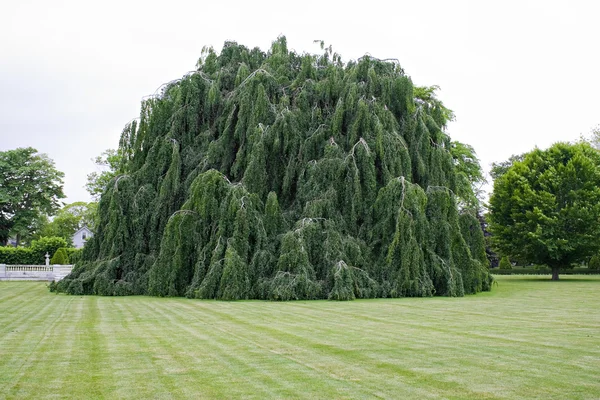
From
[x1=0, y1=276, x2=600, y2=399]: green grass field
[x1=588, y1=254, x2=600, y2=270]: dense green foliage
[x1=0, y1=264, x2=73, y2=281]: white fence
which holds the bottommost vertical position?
[x1=0, y1=276, x2=600, y2=399]: green grass field

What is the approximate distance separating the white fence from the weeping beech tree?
14.3m

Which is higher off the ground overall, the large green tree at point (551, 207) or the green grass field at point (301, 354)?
the large green tree at point (551, 207)

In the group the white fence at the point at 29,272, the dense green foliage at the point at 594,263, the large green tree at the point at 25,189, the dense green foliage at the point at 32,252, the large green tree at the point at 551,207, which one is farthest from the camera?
the large green tree at the point at 25,189

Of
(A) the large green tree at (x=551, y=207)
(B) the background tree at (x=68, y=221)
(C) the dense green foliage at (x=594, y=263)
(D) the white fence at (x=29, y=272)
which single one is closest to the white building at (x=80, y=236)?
(B) the background tree at (x=68, y=221)

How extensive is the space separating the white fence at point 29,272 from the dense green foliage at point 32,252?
4028 mm

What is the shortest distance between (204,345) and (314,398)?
10.7 feet

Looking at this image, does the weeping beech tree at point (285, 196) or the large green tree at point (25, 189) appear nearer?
the weeping beech tree at point (285, 196)

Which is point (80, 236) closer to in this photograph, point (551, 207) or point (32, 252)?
point (32, 252)

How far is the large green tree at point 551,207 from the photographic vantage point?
32000 millimetres

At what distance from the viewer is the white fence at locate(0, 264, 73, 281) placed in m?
34.2

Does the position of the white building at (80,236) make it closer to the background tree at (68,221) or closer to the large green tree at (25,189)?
the background tree at (68,221)

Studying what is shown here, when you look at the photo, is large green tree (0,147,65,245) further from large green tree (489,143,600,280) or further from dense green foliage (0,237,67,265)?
large green tree (489,143,600,280)

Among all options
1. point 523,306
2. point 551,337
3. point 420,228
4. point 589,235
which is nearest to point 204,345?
point 551,337

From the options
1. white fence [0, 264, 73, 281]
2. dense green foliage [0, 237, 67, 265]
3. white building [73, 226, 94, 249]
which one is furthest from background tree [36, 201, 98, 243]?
white fence [0, 264, 73, 281]
